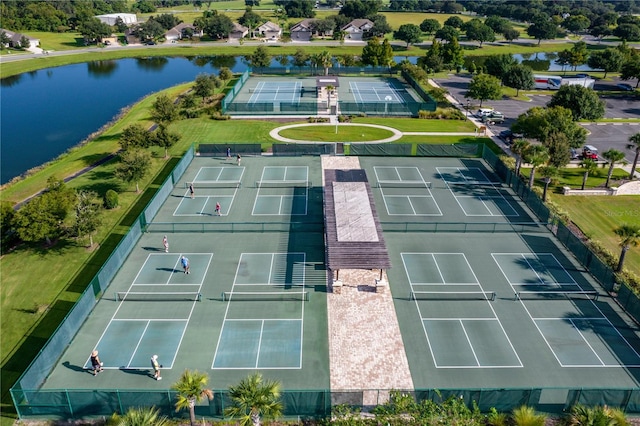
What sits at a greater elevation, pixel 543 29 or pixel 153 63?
pixel 543 29

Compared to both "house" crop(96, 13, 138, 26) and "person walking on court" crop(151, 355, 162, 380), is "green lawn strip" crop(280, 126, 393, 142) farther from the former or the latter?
"house" crop(96, 13, 138, 26)

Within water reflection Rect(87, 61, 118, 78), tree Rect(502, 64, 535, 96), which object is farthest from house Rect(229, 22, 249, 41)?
tree Rect(502, 64, 535, 96)

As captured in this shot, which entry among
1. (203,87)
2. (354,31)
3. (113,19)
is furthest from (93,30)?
(203,87)

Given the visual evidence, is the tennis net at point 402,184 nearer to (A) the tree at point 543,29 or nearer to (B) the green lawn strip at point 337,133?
(B) the green lawn strip at point 337,133

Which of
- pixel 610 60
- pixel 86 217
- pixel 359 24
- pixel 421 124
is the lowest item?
pixel 86 217

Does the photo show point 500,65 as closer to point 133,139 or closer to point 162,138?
point 162,138

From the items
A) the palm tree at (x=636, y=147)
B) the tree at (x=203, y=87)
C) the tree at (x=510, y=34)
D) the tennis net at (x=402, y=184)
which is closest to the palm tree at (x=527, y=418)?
the tennis net at (x=402, y=184)

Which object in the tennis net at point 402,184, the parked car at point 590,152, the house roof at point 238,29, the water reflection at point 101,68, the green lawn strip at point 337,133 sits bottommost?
the tennis net at point 402,184
